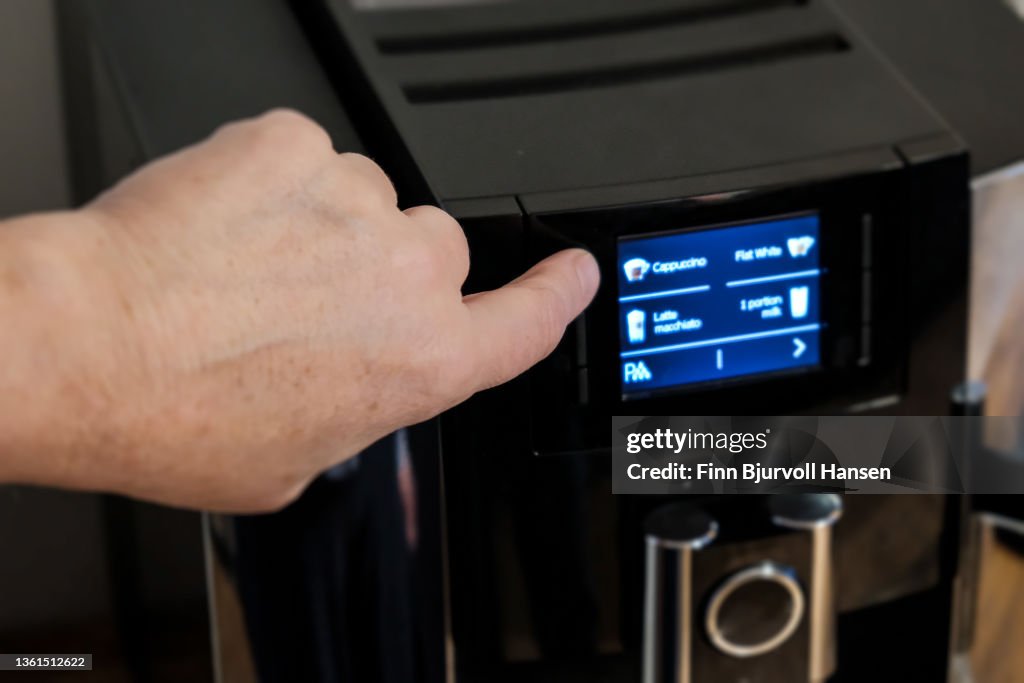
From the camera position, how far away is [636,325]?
488 mm

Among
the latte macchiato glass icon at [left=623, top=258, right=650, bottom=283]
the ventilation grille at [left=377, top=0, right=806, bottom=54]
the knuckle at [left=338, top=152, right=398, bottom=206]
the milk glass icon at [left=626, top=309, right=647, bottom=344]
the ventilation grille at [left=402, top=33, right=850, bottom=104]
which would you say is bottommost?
the milk glass icon at [left=626, top=309, right=647, bottom=344]

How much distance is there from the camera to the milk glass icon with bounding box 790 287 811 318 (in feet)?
1.66

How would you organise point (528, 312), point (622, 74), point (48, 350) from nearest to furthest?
point (48, 350)
point (528, 312)
point (622, 74)

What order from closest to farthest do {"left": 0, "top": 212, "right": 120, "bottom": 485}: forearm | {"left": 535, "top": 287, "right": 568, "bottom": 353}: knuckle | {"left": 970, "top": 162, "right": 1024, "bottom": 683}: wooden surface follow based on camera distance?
{"left": 0, "top": 212, "right": 120, "bottom": 485}: forearm
{"left": 535, "top": 287, "right": 568, "bottom": 353}: knuckle
{"left": 970, "top": 162, "right": 1024, "bottom": 683}: wooden surface

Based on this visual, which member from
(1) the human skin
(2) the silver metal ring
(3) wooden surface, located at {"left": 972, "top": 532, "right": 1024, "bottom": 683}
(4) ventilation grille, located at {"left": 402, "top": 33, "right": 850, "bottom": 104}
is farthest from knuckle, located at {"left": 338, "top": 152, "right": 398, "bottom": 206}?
(3) wooden surface, located at {"left": 972, "top": 532, "right": 1024, "bottom": 683}

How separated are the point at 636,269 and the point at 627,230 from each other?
0.02 meters

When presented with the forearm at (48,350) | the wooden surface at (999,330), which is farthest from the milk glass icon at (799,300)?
the forearm at (48,350)

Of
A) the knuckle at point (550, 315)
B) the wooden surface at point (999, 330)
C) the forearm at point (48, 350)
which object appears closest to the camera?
the forearm at point (48, 350)

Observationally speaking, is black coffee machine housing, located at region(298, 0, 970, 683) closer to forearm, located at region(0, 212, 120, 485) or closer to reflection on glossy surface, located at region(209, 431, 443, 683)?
reflection on glossy surface, located at region(209, 431, 443, 683)

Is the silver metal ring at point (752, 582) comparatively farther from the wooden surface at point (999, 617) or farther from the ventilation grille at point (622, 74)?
the ventilation grille at point (622, 74)

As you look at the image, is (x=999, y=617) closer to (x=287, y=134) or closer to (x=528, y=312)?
(x=528, y=312)

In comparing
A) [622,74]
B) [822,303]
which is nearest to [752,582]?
[822,303]

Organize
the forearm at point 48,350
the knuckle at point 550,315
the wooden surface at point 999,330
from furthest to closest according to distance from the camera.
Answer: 1. the wooden surface at point 999,330
2. the knuckle at point 550,315
3. the forearm at point 48,350

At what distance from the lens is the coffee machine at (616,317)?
487 mm
